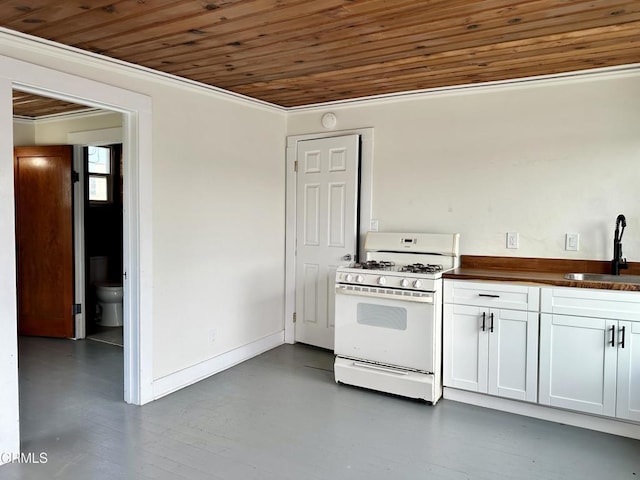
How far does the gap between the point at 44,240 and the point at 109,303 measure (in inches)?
38.3

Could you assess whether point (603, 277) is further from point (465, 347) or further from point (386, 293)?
point (386, 293)

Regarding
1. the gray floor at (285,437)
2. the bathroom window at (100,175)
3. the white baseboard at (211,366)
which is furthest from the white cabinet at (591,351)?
the bathroom window at (100,175)

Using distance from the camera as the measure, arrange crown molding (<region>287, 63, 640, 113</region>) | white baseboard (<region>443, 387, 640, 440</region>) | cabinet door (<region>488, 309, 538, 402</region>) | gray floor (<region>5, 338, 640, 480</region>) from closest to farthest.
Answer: gray floor (<region>5, 338, 640, 480</region>), white baseboard (<region>443, 387, 640, 440</region>), cabinet door (<region>488, 309, 538, 402</region>), crown molding (<region>287, 63, 640, 113</region>)

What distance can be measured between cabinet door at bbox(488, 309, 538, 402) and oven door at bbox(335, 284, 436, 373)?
40 cm

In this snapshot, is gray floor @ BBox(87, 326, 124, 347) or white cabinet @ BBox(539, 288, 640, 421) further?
gray floor @ BBox(87, 326, 124, 347)

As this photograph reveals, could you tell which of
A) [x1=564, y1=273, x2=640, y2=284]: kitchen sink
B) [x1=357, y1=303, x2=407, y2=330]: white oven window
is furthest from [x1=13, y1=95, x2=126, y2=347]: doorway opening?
[x1=564, y1=273, x2=640, y2=284]: kitchen sink

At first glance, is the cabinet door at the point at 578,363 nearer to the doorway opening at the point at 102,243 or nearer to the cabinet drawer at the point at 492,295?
the cabinet drawer at the point at 492,295

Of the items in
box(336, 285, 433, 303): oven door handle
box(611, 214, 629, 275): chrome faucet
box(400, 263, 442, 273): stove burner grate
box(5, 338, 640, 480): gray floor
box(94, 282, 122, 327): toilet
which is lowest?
box(5, 338, 640, 480): gray floor

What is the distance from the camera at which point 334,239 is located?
4301 mm

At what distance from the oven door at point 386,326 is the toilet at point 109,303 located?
294 cm

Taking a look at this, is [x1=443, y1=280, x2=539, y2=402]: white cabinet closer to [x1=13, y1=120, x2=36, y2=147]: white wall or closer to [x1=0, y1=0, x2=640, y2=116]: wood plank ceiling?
[x1=0, y1=0, x2=640, y2=116]: wood plank ceiling

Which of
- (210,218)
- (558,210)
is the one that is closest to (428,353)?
(558,210)

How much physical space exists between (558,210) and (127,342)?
10.5 feet

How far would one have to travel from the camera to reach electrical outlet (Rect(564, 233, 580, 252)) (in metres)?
3.28
